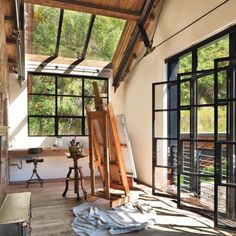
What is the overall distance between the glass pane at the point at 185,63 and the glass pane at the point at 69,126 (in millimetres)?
3475

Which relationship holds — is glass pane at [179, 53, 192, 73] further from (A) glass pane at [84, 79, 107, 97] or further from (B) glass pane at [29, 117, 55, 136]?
(B) glass pane at [29, 117, 55, 136]

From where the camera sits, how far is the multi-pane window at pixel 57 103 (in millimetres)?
6785

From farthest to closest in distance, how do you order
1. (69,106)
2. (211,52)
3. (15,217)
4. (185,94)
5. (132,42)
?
(69,106), (132,42), (185,94), (211,52), (15,217)

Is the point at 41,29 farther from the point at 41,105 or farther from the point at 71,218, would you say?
the point at 71,218

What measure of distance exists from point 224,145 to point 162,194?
1991mm

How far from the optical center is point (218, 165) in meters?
3.56

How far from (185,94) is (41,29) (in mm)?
3964

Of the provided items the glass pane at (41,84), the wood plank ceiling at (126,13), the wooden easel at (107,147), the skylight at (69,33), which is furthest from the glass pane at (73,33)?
the wooden easel at (107,147)

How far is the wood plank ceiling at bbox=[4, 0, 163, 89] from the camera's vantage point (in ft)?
16.0

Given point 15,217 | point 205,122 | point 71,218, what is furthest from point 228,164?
point 15,217

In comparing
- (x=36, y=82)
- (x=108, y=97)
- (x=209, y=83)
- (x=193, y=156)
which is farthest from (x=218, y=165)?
(x=36, y=82)

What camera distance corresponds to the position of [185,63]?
496 centimetres

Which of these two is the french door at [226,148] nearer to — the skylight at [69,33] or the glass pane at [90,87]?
the skylight at [69,33]

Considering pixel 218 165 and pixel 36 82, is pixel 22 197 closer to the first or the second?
pixel 218 165
